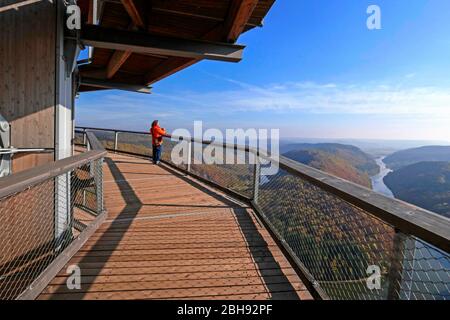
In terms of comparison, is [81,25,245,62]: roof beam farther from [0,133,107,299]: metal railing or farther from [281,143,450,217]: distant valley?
[281,143,450,217]: distant valley

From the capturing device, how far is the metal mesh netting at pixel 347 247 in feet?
5.09

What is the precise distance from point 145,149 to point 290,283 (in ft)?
39.0

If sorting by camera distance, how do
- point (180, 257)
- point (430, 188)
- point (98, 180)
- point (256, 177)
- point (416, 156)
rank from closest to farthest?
point (180, 257)
point (98, 180)
point (256, 177)
point (430, 188)
point (416, 156)

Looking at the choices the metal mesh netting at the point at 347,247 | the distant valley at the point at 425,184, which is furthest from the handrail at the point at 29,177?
the distant valley at the point at 425,184

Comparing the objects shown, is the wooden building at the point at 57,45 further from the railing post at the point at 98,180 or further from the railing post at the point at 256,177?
the railing post at the point at 256,177

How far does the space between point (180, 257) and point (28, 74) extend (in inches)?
140

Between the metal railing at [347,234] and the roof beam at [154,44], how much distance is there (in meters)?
1.84

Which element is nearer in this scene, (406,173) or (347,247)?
(347,247)

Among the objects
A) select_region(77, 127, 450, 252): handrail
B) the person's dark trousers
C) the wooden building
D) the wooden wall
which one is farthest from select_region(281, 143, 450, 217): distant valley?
the person's dark trousers

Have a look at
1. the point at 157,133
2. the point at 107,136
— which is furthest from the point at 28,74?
the point at 107,136

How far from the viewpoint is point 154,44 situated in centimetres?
500

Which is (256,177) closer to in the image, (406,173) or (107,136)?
(107,136)

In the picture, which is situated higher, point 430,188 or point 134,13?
point 134,13

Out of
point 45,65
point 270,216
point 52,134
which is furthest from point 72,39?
point 270,216
